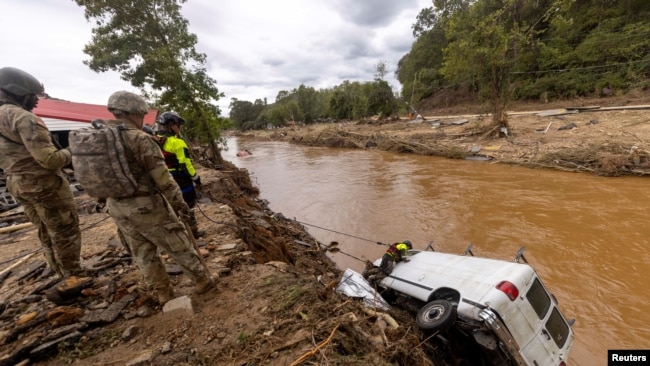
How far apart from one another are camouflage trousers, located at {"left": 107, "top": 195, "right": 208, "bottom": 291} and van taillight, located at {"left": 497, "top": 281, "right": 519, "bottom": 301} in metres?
2.79

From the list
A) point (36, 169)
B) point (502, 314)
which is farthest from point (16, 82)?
point (502, 314)

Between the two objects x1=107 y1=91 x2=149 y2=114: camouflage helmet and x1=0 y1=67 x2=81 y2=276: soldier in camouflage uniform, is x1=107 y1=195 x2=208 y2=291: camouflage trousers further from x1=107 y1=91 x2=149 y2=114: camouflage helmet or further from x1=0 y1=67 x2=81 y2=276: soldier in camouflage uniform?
x1=0 y1=67 x2=81 y2=276: soldier in camouflage uniform

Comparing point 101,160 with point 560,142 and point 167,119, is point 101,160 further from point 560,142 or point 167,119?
point 560,142

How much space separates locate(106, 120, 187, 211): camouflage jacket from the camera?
7.53 feet

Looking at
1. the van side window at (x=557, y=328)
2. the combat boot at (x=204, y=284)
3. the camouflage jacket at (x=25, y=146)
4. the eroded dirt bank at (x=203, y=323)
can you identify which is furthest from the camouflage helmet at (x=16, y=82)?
the van side window at (x=557, y=328)

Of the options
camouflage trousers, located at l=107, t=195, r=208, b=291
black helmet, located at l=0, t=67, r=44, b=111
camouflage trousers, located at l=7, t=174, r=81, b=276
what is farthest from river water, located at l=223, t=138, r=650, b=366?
black helmet, located at l=0, t=67, r=44, b=111

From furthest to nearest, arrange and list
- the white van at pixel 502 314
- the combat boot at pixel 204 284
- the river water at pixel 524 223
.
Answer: the river water at pixel 524 223 < the combat boot at pixel 204 284 < the white van at pixel 502 314

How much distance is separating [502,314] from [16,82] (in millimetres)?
4983

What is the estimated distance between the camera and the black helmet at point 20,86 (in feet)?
8.64

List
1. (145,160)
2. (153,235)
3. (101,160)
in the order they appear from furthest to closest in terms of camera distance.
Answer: (153,235), (145,160), (101,160)

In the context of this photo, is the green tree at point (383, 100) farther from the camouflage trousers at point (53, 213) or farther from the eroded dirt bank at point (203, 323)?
the camouflage trousers at point (53, 213)

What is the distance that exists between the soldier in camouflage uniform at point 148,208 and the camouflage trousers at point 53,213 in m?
1.07

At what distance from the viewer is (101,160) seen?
218cm

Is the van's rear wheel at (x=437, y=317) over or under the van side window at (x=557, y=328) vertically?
over
